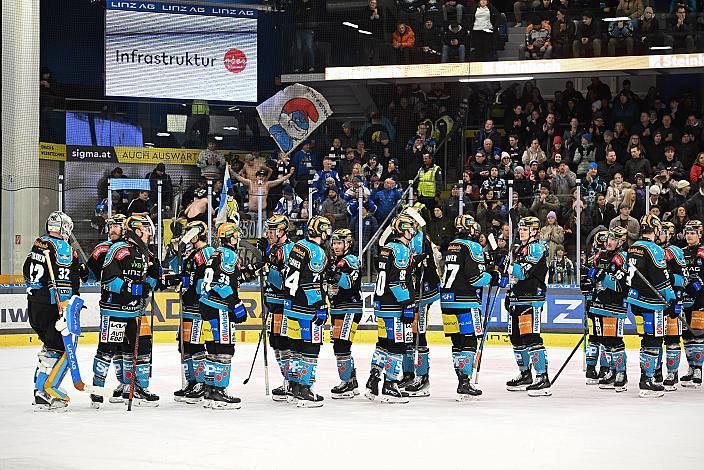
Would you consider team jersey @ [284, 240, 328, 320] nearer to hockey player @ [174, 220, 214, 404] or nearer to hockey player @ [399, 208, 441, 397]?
hockey player @ [174, 220, 214, 404]

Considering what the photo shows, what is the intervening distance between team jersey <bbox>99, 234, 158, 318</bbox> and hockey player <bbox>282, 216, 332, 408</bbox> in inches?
52.9

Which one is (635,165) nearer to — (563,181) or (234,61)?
(563,181)

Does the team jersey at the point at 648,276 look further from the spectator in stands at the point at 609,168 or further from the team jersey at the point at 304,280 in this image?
the spectator in stands at the point at 609,168

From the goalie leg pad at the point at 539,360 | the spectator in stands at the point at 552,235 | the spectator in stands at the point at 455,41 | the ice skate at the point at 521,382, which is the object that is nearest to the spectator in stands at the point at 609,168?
the spectator in stands at the point at 552,235

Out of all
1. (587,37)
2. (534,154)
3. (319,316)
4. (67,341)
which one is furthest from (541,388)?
(587,37)

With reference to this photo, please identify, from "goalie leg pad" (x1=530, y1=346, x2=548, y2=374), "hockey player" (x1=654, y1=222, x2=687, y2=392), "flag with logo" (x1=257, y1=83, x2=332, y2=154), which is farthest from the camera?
"flag with logo" (x1=257, y1=83, x2=332, y2=154)

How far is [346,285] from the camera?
10758 mm

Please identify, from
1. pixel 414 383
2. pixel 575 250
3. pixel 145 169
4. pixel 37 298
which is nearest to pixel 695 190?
pixel 575 250

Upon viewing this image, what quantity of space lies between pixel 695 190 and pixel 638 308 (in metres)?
6.70

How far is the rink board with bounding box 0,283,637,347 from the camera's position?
15.8 m

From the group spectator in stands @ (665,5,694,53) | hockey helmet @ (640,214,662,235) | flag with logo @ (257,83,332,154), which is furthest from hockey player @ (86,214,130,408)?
→ spectator in stands @ (665,5,694,53)

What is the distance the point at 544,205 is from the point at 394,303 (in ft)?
20.4

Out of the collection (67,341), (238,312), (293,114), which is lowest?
(67,341)

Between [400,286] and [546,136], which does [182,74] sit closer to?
[546,136]
